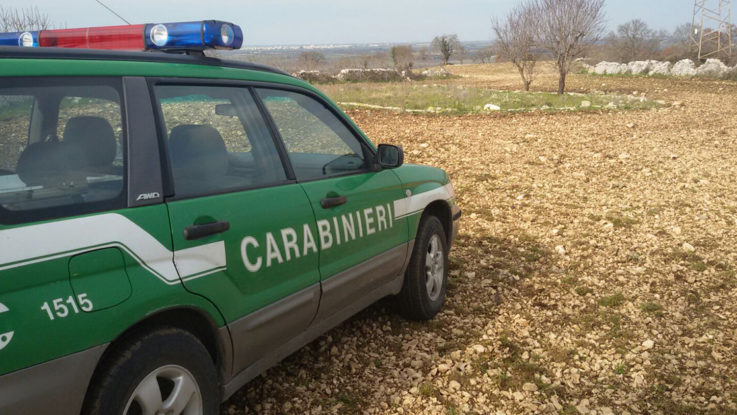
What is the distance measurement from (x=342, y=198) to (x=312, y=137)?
515mm

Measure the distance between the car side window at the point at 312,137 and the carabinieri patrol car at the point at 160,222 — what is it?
0.6 inches

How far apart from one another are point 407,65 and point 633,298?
121 ft

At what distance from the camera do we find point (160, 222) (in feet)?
7.32

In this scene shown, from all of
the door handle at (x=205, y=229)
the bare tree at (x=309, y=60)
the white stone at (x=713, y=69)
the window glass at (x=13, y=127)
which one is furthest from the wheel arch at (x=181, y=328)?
the bare tree at (x=309, y=60)

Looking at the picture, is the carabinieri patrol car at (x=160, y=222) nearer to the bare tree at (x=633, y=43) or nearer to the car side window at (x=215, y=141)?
the car side window at (x=215, y=141)

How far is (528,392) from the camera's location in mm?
3525

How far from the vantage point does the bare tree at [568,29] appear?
24.3 metres

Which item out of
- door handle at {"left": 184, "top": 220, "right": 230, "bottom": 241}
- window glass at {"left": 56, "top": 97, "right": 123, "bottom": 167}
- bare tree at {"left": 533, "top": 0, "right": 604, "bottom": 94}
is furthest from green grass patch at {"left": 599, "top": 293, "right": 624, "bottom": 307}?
bare tree at {"left": 533, "top": 0, "right": 604, "bottom": 94}

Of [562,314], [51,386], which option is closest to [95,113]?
[51,386]

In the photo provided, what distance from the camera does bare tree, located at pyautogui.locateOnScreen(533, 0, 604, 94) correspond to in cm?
2430

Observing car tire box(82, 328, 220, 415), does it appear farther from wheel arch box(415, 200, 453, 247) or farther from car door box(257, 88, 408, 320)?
wheel arch box(415, 200, 453, 247)

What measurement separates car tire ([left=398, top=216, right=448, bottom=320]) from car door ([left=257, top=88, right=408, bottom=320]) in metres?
0.25

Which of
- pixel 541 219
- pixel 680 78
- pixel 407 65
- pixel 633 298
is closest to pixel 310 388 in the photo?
pixel 633 298

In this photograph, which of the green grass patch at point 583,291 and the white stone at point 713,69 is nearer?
the green grass patch at point 583,291
